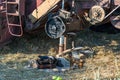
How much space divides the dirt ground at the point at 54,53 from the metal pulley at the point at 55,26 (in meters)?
0.86

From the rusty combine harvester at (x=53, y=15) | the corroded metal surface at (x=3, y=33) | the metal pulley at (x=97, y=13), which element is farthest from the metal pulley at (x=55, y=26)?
the corroded metal surface at (x=3, y=33)

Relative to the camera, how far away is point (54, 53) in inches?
385

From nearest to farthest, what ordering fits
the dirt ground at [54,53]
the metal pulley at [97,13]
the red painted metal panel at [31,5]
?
the dirt ground at [54,53]
the metal pulley at [97,13]
the red painted metal panel at [31,5]

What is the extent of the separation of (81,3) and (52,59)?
1468mm

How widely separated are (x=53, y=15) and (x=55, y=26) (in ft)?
1.24

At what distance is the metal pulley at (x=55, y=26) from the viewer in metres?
8.73

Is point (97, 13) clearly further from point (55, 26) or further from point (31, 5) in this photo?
point (31, 5)

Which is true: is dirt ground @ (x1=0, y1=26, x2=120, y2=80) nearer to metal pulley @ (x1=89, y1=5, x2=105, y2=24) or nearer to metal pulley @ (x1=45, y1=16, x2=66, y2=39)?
metal pulley @ (x1=45, y1=16, x2=66, y2=39)

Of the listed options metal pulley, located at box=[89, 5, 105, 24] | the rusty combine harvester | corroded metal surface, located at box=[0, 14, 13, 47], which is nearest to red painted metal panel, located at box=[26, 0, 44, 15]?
the rusty combine harvester

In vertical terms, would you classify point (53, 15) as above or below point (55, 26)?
above

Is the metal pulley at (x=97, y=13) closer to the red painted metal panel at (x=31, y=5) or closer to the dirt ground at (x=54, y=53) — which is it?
A: the dirt ground at (x=54, y=53)

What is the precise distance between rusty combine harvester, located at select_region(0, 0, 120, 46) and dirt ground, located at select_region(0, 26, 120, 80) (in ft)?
1.47

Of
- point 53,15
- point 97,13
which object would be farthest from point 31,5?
point 97,13

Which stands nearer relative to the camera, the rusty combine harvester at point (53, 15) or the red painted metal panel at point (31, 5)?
the rusty combine harvester at point (53, 15)
